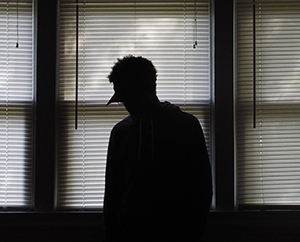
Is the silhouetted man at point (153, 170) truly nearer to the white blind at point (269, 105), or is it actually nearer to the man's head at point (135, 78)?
the man's head at point (135, 78)

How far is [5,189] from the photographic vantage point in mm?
2633

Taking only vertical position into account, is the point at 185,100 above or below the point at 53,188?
above

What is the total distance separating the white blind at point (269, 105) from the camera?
8.71ft

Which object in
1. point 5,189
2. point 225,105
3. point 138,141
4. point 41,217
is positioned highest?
point 225,105

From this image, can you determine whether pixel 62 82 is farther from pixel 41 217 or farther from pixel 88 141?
pixel 41 217

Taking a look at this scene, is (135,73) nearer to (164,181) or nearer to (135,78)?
(135,78)

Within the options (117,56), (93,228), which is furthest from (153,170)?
(117,56)

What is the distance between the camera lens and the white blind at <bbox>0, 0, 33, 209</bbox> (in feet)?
8.66

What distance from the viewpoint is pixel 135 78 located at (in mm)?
1891

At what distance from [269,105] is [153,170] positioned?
46.4 inches

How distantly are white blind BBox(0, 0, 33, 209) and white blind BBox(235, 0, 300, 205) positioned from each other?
53.9 inches

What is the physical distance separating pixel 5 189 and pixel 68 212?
438 millimetres

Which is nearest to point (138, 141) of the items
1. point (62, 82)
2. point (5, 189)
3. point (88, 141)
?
point (88, 141)

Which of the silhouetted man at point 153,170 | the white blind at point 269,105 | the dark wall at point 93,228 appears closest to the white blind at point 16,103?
the dark wall at point 93,228
